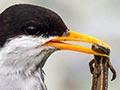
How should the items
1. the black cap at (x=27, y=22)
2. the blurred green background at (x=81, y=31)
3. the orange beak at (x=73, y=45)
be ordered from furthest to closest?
the blurred green background at (x=81, y=31) < the orange beak at (x=73, y=45) < the black cap at (x=27, y=22)

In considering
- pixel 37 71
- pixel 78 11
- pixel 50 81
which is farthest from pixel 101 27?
pixel 37 71

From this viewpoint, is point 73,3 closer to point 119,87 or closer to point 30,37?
point 119,87

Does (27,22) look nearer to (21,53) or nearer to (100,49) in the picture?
(21,53)

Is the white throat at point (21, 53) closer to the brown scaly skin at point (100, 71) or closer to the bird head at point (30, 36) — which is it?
the bird head at point (30, 36)

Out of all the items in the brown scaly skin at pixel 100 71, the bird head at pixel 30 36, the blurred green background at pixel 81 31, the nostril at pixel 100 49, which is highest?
the bird head at pixel 30 36

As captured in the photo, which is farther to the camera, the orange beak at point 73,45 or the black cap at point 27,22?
the orange beak at point 73,45

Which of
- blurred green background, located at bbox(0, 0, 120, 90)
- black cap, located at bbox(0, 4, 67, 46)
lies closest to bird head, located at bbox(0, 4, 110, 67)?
black cap, located at bbox(0, 4, 67, 46)

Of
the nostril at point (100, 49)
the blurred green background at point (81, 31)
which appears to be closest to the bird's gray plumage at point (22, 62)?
the nostril at point (100, 49)
